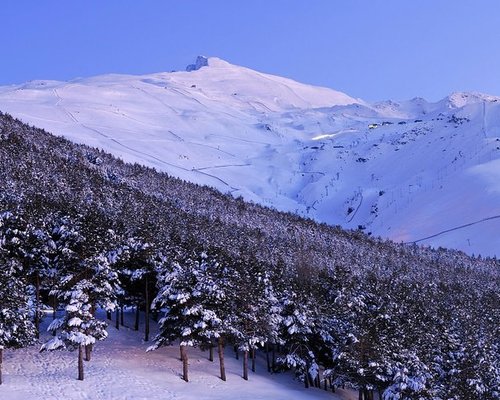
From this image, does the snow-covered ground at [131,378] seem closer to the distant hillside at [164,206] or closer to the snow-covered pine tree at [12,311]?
the snow-covered pine tree at [12,311]

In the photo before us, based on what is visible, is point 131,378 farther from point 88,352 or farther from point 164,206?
point 164,206

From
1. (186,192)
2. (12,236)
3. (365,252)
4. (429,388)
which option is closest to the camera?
(429,388)

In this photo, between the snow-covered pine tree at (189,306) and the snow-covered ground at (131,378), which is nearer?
the snow-covered ground at (131,378)

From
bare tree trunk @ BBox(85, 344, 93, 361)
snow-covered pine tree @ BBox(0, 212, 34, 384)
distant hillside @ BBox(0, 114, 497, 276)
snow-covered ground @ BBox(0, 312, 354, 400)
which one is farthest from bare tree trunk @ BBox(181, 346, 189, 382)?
distant hillside @ BBox(0, 114, 497, 276)

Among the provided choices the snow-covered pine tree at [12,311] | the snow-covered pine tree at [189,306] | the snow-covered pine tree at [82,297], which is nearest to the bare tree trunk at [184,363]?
the snow-covered pine tree at [189,306]

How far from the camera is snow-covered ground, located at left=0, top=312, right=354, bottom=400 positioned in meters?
39.9

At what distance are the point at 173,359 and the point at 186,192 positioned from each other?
419ft

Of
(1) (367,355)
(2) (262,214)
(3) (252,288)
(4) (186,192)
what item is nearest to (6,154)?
(4) (186,192)

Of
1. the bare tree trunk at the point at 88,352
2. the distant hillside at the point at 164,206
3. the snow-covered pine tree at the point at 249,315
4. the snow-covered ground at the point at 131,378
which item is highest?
the distant hillside at the point at 164,206

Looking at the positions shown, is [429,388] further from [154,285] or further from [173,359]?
[154,285]

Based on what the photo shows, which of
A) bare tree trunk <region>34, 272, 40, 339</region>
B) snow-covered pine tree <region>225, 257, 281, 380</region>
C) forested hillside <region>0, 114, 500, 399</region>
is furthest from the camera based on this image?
snow-covered pine tree <region>225, 257, 281, 380</region>

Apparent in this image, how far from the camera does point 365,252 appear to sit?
6270 inches

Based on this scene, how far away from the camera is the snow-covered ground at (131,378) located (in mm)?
39906

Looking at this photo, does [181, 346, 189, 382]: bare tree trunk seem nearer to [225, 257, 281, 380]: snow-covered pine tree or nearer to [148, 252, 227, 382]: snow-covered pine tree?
[148, 252, 227, 382]: snow-covered pine tree
